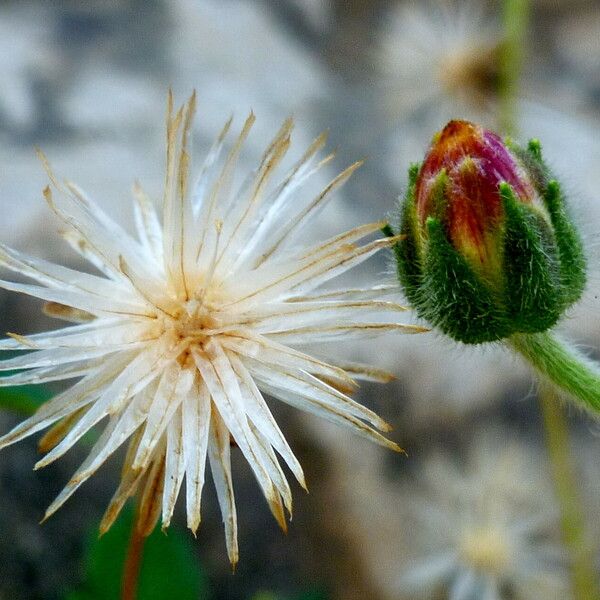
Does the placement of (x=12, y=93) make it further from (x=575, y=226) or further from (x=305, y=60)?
(x=575, y=226)

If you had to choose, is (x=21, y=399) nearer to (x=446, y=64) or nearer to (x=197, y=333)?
(x=197, y=333)

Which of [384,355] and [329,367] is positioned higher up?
[384,355]

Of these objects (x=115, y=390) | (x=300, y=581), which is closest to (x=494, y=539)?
(x=300, y=581)

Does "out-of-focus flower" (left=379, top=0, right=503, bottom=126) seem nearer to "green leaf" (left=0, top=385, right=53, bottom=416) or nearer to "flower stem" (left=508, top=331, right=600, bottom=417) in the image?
"flower stem" (left=508, top=331, right=600, bottom=417)

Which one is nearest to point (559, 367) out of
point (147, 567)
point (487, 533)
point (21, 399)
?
point (21, 399)

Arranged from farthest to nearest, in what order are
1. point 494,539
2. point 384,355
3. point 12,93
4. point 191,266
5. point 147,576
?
point 12,93, point 384,355, point 494,539, point 147,576, point 191,266

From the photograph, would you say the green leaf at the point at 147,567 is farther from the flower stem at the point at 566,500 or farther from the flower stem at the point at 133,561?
the flower stem at the point at 566,500
